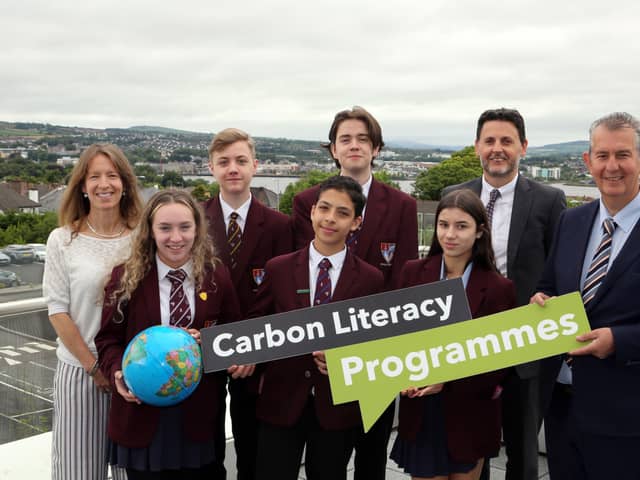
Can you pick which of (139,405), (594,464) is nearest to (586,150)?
(594,464)

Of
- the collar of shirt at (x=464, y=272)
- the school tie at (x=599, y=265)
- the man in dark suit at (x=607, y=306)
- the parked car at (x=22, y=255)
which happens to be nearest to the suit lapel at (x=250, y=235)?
the collar of shirt at (x=464, y=272)

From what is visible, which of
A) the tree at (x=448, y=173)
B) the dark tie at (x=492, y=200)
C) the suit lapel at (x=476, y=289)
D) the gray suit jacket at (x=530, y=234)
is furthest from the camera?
the tree at (x=448, y=173)

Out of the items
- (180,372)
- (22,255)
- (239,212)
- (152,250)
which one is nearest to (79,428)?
(180,372)

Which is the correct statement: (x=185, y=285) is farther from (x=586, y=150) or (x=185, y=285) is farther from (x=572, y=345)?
(x=586, y=150)

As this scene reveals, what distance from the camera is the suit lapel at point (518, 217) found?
4125 millimetres

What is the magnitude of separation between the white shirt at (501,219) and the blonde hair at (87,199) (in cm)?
232

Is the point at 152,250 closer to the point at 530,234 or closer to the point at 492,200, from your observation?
the point at 492,200

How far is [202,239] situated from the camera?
3.47m

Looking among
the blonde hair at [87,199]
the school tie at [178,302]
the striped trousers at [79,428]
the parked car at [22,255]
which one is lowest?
the parked car at [22,255]

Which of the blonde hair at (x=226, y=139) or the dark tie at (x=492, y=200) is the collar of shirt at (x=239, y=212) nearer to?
the blonde hair at (x=226, y=139)

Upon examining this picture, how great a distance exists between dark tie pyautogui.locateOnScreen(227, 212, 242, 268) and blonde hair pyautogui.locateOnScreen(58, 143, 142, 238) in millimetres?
582

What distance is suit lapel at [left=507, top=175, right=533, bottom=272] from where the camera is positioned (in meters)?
4.12

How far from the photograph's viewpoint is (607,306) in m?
3.11

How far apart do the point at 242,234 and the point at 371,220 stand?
0.84 m
